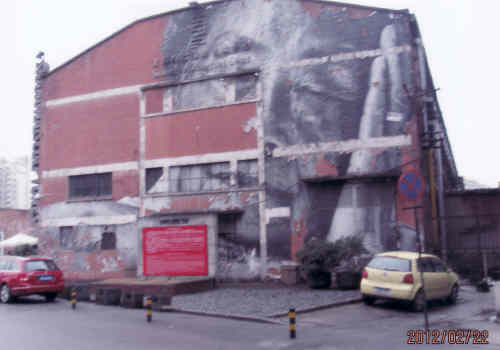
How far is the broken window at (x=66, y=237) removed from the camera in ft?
87.8

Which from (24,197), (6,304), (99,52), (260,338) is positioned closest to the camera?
(260,338)

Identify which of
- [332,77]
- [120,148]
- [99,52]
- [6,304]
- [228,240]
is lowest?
[6,304]

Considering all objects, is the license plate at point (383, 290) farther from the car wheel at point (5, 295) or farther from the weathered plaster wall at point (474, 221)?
the car wheel at point (5, 295)

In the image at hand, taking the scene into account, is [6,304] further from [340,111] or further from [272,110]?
[340,111]

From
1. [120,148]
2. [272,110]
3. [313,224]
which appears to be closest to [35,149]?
[120,148]

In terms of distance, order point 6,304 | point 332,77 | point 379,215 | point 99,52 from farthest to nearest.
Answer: point 99,52 < point 332,77 < point 379,215 < point 6,304

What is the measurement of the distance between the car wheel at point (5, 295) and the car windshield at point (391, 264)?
11936 mm

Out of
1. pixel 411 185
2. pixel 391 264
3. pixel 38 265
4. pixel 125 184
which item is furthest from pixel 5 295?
pixel 411 185

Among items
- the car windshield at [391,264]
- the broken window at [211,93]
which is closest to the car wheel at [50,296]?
the broken window at [211,93]

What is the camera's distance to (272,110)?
23.0 m

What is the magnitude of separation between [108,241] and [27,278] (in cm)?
849

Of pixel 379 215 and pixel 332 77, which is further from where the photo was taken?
pixel 332 77

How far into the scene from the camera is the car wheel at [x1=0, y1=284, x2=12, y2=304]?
17391mm

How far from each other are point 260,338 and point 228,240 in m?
12.8
